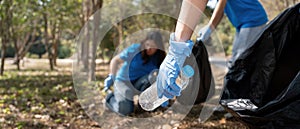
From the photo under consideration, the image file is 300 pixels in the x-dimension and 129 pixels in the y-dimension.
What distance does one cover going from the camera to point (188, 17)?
1.21m

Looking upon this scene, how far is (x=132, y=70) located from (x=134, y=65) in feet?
0.19

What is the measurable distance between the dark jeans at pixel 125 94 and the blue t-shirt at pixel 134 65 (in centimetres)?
7

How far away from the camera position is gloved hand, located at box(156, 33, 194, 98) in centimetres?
123

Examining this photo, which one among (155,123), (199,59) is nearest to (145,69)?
(155,123)

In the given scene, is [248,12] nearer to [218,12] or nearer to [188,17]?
[218,12]

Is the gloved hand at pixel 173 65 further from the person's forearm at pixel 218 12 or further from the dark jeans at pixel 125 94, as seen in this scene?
the dark jeans at pixel 125 94

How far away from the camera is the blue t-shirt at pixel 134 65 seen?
10.3 feet

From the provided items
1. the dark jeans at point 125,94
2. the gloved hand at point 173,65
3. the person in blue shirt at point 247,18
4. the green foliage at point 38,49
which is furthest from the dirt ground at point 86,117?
the green foliage at point 38,49

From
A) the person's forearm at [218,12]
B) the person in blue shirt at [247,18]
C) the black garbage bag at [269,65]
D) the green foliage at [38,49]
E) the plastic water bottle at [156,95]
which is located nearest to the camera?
the plastic water bottle at [156,95]

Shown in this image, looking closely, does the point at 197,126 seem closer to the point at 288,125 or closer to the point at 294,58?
the point at 294,58

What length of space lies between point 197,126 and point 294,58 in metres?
0.98

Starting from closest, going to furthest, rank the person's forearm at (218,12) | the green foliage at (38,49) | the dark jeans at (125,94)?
1. the person's forearm at (218,12)
2. the dark jeans at (125,94)
3. the green foliage at (38,49)

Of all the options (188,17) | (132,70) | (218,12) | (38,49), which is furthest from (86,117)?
(38,49)

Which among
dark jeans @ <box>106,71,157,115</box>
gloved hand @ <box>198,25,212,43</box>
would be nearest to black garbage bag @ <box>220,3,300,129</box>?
gloved hand @ <box>198,25,212,43</box>
